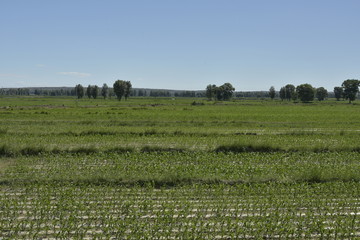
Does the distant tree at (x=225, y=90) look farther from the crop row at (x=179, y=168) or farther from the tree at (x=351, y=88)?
the crop row at (x=179, y=168)

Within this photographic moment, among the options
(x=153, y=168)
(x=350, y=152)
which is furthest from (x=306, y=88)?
(x=153, y=168)

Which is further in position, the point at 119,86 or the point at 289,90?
the point at 289,90

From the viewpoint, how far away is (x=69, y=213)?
929 cm

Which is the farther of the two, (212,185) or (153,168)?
(153,168)

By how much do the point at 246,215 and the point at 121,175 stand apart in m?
5.52

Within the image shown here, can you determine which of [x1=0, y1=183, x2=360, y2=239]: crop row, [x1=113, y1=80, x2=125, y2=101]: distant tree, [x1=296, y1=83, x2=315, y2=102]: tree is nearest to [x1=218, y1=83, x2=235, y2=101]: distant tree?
[x1=296, y1=83, x2=315, y2=102]: tree

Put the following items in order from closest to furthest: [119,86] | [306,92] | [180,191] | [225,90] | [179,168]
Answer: [180,191] < [179,168] < [119,86] < [306,92] < [225,90]

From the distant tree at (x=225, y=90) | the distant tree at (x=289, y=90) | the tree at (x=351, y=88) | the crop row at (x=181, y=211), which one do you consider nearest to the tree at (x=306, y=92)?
the tree at (x=351, y=88)

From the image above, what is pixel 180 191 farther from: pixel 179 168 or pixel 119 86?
pixel 119 86

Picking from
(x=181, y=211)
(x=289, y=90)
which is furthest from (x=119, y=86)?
(x=181, y=211)

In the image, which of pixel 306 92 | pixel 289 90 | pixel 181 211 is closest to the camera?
pixel 181 211

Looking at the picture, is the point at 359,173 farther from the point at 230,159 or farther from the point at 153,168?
the point at 153,168

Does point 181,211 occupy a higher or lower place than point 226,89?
lower

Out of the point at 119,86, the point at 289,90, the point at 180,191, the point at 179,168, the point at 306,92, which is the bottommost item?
the point at 180,191
